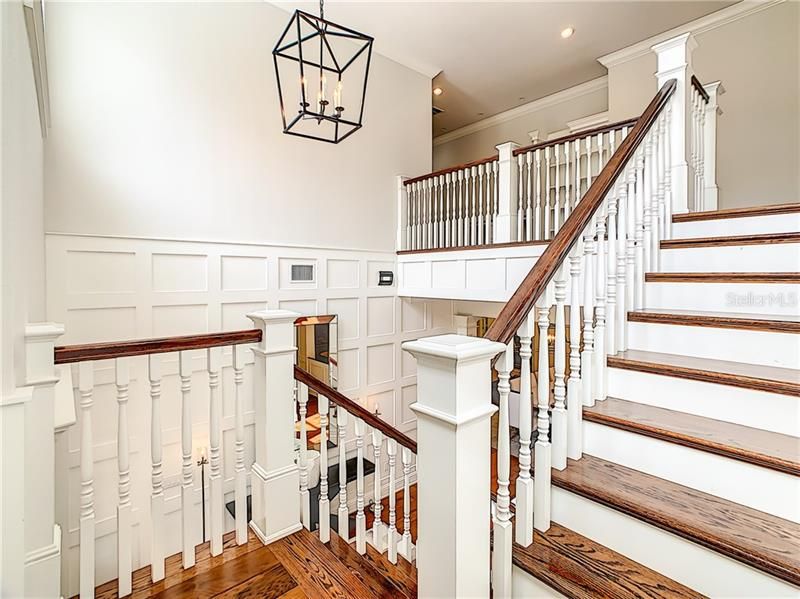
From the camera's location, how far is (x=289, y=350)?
→ 6.28 feet

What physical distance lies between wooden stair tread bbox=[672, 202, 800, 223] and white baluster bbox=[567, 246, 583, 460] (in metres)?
1.18

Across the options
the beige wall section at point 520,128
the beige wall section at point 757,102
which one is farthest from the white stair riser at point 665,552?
the beige wall section at point 520,128

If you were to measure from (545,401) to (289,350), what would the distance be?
1.16 m

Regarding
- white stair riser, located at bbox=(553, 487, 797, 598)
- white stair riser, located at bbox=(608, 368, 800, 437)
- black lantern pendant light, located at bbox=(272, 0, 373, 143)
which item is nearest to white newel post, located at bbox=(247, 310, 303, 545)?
white stair riser, located at bbox=(553, 487, 797, 598)

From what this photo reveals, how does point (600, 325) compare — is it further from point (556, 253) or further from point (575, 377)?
point (556, 253)

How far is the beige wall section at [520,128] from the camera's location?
5.42 m

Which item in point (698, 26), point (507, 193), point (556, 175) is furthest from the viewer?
point (698, 26)

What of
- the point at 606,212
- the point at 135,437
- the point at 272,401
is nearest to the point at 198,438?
the point at 135,437

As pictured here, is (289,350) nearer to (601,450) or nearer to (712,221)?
(601,450)

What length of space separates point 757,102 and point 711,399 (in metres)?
3.94

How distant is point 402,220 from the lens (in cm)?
477

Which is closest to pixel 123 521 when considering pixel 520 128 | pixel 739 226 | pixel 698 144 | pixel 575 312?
pixel 575 312

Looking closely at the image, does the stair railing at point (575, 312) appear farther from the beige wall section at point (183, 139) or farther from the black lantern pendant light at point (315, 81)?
the beige wall section at point (183, 139)

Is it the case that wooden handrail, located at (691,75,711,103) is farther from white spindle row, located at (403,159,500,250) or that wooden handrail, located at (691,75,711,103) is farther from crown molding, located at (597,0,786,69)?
white spindle row, located at (403,159,500,250)
